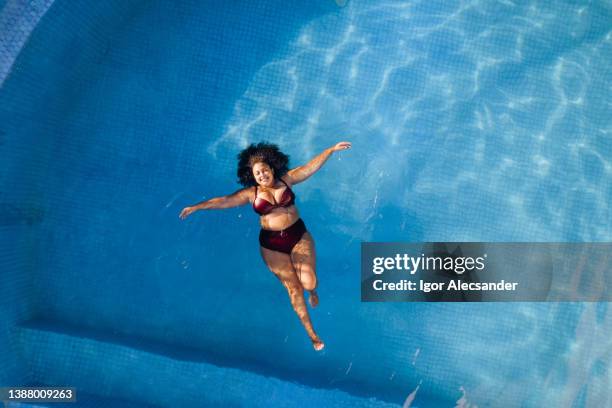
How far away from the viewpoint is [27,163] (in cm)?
428

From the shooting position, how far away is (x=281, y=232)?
4.21 meters

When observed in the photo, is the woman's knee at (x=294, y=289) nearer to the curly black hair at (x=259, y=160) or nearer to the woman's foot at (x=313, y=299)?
the woman's foot at (x=313, y=299)

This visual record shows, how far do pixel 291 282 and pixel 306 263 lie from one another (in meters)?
0.22

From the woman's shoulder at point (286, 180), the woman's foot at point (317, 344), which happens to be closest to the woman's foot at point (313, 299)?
the woman's foot at point (317, 344)

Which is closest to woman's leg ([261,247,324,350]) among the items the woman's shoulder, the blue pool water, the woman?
the woman

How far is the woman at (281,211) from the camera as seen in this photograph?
13.4 feet

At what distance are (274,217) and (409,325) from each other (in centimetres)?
162

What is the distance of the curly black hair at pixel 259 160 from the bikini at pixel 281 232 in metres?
0.21

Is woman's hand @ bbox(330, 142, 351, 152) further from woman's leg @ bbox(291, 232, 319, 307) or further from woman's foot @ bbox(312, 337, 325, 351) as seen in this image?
woman's foot @ bbox(312, 337, 325, 351)

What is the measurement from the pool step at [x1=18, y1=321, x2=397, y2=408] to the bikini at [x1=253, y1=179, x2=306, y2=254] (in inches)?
43.9

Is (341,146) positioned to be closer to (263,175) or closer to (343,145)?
(343,145)

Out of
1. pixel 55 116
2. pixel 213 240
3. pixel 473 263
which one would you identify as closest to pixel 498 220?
pixel 473 263

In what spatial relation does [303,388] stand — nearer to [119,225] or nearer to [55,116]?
[119,225]

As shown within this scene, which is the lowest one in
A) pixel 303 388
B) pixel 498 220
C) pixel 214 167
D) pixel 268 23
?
pixel 303 388
